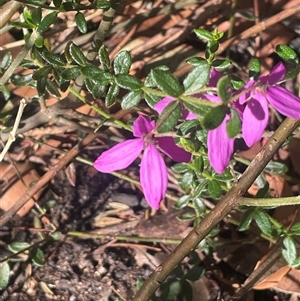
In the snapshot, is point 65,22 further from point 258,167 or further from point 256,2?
point 258,167

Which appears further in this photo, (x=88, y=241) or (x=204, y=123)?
(x=88, y=241)

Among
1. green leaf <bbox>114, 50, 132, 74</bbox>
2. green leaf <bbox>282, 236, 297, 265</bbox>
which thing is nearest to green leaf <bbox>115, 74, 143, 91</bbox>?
green leaf <bbox>114, 50, 132, 74</bbox>

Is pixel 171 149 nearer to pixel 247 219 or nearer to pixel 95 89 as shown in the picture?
pixel 95 89

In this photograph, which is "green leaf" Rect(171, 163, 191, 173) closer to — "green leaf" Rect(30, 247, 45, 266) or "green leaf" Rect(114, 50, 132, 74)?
"green leaf" Rect(114, 50, 132, 74)

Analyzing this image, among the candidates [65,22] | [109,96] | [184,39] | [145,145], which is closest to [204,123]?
[145,145]

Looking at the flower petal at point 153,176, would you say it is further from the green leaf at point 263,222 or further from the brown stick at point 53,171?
the brown stick at point 53,171

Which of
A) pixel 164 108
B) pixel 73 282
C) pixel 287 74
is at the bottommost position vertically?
pixel 73 282

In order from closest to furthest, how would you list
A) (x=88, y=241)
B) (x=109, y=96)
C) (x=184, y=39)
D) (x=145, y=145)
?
1. (x=145, y=145)
2. (x=109, y=96)
3. (x=88, y=241)
4. (x=184, y=39)
